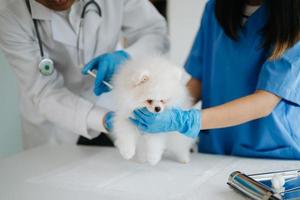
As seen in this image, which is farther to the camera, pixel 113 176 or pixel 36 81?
pixel 36 81

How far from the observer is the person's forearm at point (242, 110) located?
107 cm

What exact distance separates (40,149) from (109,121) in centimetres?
40

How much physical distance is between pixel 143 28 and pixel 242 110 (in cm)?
60

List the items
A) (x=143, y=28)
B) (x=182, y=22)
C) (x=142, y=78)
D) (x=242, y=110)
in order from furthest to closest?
(x=182, y=22)
(x=143, y=28)
(x=242, y=110)
(x=142, y=78)

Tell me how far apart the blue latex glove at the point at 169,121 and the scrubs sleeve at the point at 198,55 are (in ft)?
1.13

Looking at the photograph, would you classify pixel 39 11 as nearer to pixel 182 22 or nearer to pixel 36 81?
pixel 36 81

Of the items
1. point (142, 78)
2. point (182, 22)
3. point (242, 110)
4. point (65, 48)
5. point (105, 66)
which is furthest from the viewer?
point (182, 22)

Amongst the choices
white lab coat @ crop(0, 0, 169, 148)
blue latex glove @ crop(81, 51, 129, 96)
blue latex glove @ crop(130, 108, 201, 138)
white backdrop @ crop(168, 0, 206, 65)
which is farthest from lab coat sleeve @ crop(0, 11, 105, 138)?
white backdrop @ crop(168, 0, 206, 65)

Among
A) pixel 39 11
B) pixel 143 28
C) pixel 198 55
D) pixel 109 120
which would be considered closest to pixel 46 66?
pixel 39 11

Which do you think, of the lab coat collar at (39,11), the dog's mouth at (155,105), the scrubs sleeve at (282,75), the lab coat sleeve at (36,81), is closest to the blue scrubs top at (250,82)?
the scrubs sleeve at (282,75)

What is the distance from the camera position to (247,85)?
3.98 feet

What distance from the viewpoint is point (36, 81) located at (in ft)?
4.17

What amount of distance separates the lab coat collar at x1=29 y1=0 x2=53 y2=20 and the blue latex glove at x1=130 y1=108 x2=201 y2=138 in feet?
1.67

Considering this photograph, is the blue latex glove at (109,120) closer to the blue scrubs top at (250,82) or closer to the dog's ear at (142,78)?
the dog's ear at (142,78)
